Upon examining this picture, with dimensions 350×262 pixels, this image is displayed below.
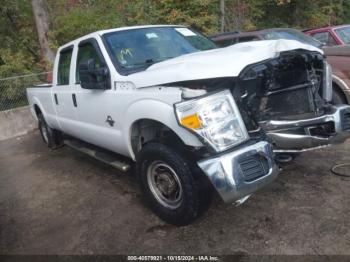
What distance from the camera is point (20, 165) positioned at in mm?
6574

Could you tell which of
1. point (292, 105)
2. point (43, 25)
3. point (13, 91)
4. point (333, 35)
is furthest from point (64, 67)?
point (43, 25)

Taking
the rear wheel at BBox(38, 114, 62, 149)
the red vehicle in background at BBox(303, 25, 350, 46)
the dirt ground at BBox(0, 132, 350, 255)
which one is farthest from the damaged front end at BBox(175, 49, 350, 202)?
the red vehicle in background at BBox(303, 25, 350, 46)

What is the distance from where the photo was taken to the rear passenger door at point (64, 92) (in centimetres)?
535

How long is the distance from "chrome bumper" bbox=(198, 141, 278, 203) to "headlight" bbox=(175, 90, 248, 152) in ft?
0.40

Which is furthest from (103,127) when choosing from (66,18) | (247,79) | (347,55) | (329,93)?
(66,18)

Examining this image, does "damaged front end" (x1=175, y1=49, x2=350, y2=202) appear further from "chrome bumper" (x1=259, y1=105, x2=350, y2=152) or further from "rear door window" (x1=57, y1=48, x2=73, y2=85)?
"rear door window" (x1=57, y1=48, x2=73, y2=85)

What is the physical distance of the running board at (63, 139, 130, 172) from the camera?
4.32m

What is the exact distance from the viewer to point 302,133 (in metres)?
3.56

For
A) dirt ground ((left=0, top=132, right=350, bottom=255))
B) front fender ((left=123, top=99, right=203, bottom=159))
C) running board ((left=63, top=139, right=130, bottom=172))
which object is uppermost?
front fender ((left=123, top=99, right=203, bottom=159))

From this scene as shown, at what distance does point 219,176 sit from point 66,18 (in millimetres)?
12238

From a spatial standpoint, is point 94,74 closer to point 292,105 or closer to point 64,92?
point 64,92

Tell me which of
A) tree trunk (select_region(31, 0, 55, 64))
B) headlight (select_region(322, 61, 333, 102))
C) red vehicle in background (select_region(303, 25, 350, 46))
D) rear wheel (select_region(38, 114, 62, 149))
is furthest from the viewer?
tree trunk (select_region(31, 0, 55, 64))

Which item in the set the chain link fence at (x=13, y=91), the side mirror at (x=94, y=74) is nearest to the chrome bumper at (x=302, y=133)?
the side mirror at (x=94, y=74)

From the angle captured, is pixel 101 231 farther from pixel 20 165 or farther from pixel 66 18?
pixel 66 18
